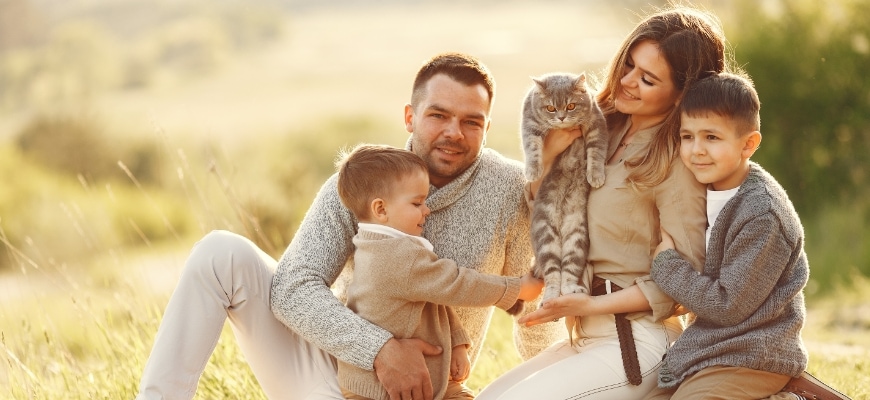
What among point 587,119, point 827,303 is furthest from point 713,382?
point 827,303

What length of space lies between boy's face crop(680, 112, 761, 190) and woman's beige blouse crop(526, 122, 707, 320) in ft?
0.30

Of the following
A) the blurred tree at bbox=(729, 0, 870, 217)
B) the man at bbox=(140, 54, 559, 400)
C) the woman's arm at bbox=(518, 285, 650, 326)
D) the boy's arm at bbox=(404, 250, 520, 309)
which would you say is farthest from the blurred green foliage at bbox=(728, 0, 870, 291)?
the boy's arm at bbox=(404, 250, 520, 309)

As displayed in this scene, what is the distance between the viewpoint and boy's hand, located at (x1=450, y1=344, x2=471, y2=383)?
3256 mm

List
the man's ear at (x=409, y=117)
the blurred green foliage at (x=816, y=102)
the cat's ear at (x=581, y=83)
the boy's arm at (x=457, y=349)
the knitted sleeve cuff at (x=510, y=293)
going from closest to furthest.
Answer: the knitted sleeve cuff at (x=510, y=293), the boy's arm at (x=457, y=349), the cat's ear at (x=581, y=83), the man's ear at (x=409, y=117), the blurred green foliage at (x=816, y=102)

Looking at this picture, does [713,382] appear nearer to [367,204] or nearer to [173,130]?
[367,204]

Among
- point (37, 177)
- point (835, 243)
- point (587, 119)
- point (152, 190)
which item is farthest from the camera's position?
point (152, 190)

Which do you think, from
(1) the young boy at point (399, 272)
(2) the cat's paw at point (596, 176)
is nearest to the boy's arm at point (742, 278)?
(2) the cat's paw at point (596, 176)

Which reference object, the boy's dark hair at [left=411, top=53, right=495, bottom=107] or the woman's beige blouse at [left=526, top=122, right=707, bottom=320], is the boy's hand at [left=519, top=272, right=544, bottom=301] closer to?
the woman's beige blouse at [left=526, top=122, right=707, bottom=320]

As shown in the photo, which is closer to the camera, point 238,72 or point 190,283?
point 190,283

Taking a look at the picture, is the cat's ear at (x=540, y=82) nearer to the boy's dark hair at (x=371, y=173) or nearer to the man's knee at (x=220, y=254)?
the boy's dark hair at (x=371, y=173)

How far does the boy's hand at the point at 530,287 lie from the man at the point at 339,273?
25 cm

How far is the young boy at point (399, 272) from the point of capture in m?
3.01

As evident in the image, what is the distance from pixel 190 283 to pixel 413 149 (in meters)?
0.96

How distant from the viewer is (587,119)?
3.30 metres
